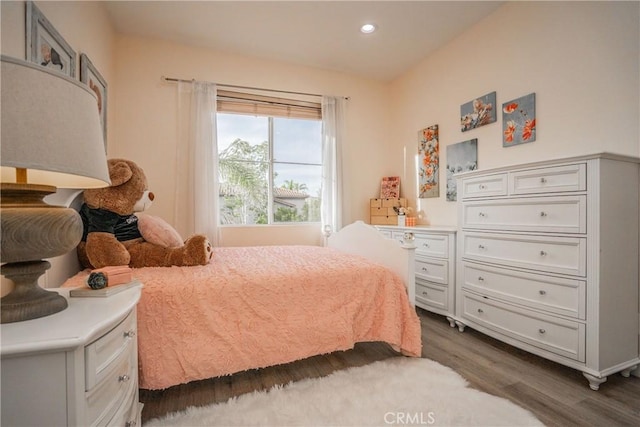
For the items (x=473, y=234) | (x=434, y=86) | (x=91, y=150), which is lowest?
(x=473, y=234)

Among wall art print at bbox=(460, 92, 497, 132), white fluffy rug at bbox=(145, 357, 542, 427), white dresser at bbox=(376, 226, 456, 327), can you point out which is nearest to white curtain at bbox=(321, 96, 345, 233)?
white dresser at bbox=(376, 226, 456, 327)

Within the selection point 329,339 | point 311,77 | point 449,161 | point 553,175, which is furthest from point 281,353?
point 311,77

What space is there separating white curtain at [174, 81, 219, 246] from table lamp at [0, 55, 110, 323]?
7.19ft

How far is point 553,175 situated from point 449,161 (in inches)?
53.8

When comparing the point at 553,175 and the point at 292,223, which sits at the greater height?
the point at 553,175

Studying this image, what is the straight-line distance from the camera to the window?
10.9 feet

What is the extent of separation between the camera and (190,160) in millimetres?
3043

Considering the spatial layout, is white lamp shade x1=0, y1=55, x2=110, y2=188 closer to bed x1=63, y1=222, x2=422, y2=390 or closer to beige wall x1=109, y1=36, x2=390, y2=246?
bed x1=63, y1=222, x2=422, y2=390

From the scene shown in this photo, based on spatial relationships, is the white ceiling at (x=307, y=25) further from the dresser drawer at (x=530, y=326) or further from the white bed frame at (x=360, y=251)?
the dresser drawer at (x=530, y=326)

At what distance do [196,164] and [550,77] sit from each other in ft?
10.6

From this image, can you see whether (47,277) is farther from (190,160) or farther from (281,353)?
(190,160)

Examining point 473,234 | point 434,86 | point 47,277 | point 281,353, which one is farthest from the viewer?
point 434,86

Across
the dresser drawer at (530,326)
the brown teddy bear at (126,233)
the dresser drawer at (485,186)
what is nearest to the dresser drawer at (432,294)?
the dresser drawer at (530,326)

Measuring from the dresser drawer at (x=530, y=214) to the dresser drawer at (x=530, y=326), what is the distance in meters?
0.55
